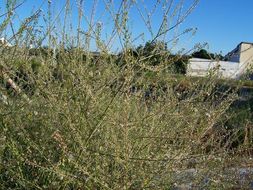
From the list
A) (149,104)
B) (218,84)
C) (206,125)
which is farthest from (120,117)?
(218,84)

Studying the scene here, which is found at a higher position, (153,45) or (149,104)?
(153,45)

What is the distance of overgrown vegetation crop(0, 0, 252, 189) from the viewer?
2580mm

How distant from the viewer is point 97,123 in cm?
255

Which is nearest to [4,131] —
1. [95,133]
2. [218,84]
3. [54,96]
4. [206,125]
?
[54,96]

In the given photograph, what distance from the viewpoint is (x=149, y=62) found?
2.94m

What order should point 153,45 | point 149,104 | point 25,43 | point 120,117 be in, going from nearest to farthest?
1. point 120,117
2. point 153,45
3. point 25,43
4. point 149,104

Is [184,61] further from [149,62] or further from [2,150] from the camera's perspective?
[2,150]

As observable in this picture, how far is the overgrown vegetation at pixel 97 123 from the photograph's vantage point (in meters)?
2.58

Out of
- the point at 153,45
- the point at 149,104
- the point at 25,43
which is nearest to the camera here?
the point at 153,45

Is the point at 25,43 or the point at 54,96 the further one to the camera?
the point at 25,43

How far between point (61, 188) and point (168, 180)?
2.11 feet

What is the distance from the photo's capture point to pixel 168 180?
286cm

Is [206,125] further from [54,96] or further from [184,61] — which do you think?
[54,96]

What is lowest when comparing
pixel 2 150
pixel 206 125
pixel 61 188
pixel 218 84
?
pixel 61 188
